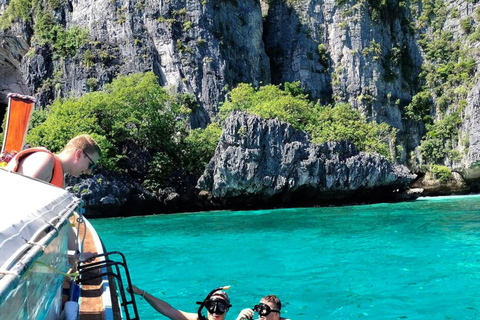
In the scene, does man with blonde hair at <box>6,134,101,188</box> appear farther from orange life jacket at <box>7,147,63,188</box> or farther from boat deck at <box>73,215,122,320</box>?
boat deck at <box>73,215,122,320</box>

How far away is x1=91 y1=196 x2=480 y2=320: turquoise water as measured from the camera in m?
7.00

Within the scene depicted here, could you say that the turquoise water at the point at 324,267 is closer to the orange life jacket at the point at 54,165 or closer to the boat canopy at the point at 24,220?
the orange life jacket at the point at 54,165

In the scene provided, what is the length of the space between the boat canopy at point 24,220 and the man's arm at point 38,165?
38cm

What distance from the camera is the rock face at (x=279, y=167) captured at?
94.0ft

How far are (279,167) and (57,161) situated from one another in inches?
1048

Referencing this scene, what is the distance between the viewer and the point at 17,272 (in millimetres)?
1359

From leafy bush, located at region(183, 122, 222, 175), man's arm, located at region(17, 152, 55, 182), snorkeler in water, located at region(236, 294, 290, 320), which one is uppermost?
leafy bush, located at region(183, 122, 222, 175)

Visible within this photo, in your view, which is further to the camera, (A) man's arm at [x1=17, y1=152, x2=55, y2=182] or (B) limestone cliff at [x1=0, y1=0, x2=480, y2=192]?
(B) limestone cliff at [x1=0, y1=0, x2=480, y2=192]

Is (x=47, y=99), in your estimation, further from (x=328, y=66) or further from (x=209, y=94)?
(x=328, y=66)

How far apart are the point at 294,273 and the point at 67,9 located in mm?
44312


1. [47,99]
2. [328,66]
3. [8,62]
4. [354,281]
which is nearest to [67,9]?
[47,99]

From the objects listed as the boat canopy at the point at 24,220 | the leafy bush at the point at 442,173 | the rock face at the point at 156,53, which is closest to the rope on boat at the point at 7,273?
the boat canopy at the point at 24,220

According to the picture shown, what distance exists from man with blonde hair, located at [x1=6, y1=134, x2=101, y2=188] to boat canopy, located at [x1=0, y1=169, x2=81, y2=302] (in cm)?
40

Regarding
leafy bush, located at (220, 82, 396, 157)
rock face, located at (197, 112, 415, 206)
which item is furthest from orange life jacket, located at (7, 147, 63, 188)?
leafy bush, located at (220, 82, 396, 157)
